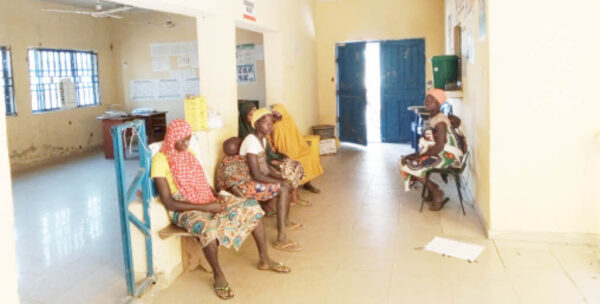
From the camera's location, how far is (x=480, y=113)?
4676 millimetres

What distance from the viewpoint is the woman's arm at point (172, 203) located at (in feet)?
11.0

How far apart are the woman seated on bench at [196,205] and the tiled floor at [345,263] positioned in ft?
1.21

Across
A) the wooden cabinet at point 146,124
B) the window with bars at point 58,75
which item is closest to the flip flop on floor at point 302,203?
the wooden cabinet at point 146,124

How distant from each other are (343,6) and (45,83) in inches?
219

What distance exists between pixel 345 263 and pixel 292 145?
2.32m

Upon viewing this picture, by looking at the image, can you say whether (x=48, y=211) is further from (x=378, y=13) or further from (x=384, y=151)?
(x=378, y=13)

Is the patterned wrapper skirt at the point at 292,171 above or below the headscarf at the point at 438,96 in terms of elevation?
below

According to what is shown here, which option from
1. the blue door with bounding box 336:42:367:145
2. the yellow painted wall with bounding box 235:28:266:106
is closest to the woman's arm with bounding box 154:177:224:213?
the blue door with bounding box 336:42:367:145

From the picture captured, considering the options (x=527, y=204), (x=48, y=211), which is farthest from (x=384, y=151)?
(x=48, y=211)

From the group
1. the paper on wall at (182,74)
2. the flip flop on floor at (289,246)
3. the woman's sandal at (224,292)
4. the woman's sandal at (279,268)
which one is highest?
the paper on wall at (182,74)

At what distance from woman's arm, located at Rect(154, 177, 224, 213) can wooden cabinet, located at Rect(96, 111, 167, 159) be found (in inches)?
229

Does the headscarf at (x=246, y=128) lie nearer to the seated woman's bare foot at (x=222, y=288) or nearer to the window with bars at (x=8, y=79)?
the seated woman's bare foot at (x=222, y=288)

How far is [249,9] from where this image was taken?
538cm

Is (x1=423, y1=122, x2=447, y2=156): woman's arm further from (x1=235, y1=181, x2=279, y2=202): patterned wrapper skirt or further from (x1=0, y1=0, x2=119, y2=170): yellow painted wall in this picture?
(x1=0, y1=0, x2=119, y2=170): yellow painted wall
